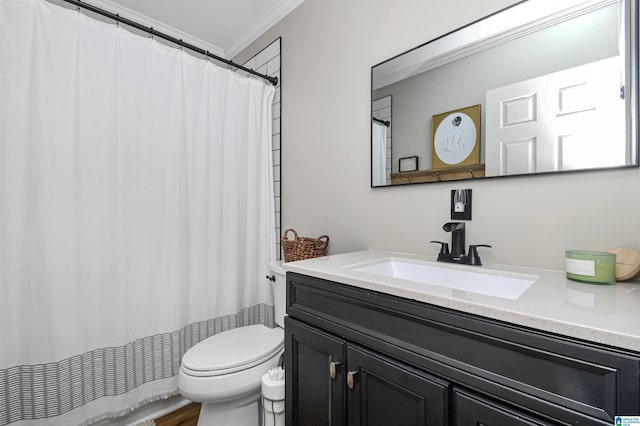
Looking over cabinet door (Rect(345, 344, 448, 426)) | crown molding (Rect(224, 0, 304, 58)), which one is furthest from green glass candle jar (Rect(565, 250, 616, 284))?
crown molding (Rect(224, 0, 304, 58))

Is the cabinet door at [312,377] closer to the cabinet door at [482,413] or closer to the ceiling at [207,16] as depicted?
the cabinet door at [482,413]

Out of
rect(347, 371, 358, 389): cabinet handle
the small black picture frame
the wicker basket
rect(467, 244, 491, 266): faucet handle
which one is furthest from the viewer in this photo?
the wicker basket

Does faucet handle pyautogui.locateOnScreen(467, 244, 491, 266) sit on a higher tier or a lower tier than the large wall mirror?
lower

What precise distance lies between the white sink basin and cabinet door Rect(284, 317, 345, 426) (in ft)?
0.92

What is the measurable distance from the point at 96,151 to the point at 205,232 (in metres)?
0.64

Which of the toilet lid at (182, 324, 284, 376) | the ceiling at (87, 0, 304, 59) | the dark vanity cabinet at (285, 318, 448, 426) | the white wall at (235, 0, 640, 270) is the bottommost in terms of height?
the toilet lid at (182, 324, 284, 376)

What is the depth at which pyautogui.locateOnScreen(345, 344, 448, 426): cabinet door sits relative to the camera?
691 mm

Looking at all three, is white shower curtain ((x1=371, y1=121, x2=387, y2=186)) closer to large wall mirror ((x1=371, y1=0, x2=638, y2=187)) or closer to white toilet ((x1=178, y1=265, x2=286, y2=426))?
large wall mirror ((x1=371, y1=0, x2=638, y2=187))

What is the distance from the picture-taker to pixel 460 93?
3.86ft

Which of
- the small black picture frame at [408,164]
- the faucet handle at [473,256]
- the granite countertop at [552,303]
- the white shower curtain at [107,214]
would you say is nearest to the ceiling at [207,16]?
the white shower curtain at [107,214]

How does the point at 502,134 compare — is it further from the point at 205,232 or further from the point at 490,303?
the point at 205,232

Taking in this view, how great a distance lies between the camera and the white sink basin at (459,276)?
92 cm

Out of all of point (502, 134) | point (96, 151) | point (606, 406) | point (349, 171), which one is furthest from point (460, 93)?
point (96, 151)

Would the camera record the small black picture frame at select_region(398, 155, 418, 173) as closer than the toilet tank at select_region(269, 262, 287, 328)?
Yes
